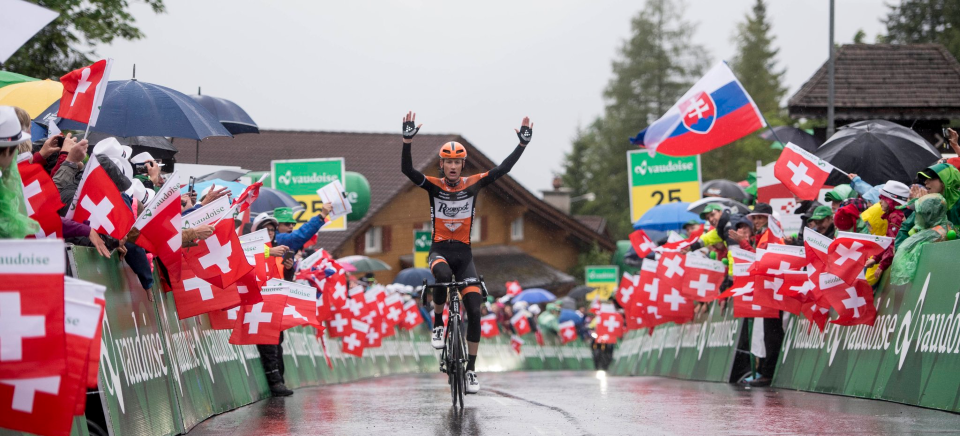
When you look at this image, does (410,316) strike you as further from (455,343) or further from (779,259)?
(455,343)

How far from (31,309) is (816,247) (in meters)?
9.12

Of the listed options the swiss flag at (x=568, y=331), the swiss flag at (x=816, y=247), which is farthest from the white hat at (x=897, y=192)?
the swiss flag at (x=568, y=331)

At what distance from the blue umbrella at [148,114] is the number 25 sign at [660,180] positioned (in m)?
17.3

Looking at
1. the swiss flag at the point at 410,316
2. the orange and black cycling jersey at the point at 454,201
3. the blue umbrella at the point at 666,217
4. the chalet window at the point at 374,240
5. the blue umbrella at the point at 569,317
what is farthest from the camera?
the chalet window at the point at 374,240

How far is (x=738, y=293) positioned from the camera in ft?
48.4

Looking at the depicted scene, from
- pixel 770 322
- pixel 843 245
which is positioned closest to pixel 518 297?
pixel 770 322

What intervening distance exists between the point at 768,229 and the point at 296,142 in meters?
46.7

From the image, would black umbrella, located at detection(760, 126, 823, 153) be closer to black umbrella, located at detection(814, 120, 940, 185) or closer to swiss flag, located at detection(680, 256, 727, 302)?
swiss flag, located at detection(680, 256, 727, 302)

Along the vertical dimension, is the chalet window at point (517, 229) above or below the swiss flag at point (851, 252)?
above

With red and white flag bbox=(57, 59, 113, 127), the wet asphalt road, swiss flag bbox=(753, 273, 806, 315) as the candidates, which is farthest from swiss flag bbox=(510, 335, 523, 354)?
red and white flag bbox=(57, 59, 113, 127)

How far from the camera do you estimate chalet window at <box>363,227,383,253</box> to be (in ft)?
178

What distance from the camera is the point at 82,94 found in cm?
966

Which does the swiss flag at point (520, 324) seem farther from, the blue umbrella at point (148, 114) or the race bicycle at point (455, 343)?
the race bicycle at point (455, 343)

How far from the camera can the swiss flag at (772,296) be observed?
1402 centimetres
